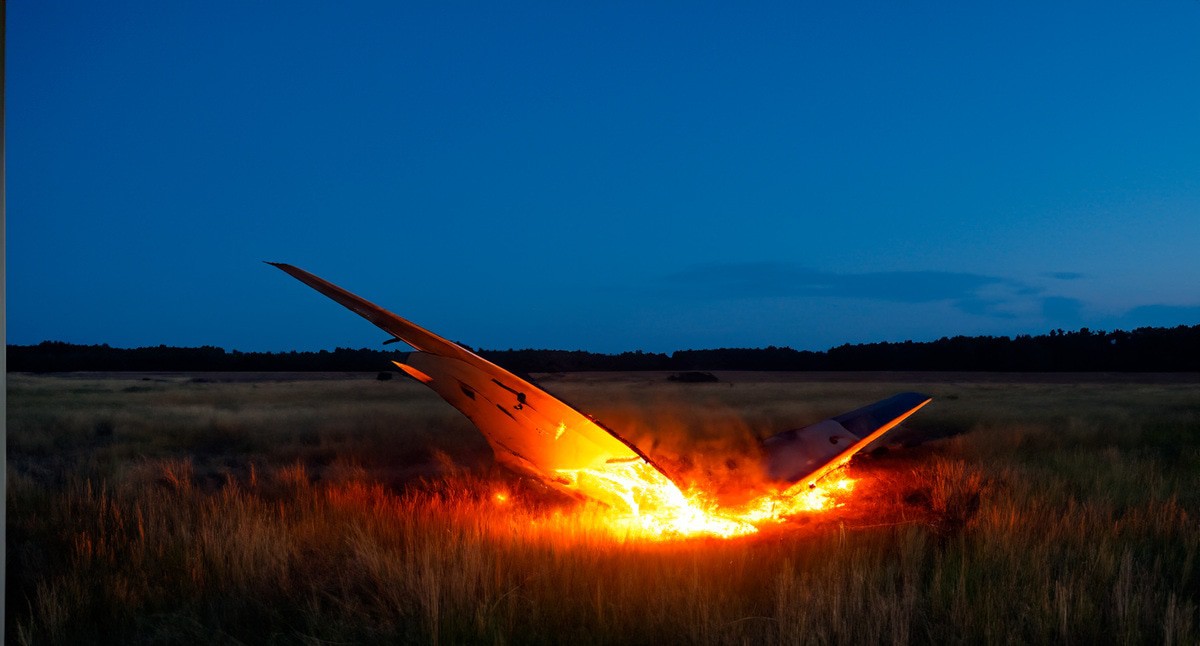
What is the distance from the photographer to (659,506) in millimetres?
6926

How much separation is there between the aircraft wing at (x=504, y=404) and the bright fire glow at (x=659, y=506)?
15 cm

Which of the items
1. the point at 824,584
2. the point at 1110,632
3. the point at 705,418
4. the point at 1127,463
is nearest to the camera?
the point at 1110,632

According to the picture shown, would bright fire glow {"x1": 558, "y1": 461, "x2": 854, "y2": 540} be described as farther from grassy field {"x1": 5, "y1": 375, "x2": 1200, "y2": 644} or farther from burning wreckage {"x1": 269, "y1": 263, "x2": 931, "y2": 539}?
grassy field {"x1": 5, "y1": 375, "x2": 1200, "y2": 644}

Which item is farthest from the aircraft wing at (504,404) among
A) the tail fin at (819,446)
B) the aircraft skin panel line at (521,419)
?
the tail fin at (819,446)

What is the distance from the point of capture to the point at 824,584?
4969 millimetres

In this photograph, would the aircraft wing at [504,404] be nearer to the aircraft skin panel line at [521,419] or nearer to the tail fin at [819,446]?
the aircraft skin panel line at [521,419]

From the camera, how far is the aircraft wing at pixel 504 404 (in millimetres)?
6023

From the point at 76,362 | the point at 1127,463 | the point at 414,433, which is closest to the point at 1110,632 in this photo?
the point at 1127,463

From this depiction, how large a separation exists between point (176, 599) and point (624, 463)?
125 inches

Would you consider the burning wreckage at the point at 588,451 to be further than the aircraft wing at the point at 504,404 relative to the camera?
Yes

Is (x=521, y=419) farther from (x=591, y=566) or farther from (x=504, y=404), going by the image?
(x=591, y=566)

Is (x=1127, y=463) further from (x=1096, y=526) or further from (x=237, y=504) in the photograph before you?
(x=237, y=504)

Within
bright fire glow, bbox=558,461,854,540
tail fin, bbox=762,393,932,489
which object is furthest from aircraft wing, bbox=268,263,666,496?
tail fin, bbox=762,393,932,489

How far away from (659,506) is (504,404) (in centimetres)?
159
